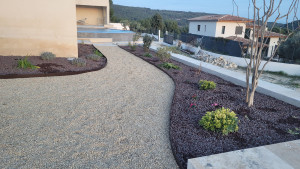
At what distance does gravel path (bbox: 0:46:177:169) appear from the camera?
283cm

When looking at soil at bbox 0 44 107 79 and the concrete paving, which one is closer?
the concrete paving

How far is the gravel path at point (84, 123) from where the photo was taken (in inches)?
111

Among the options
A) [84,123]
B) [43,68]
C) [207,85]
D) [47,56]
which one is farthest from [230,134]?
[47,56]

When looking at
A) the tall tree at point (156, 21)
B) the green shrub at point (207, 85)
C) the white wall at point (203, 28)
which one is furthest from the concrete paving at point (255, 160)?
the white wall at point (203, 28)

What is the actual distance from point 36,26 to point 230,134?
7.85 m

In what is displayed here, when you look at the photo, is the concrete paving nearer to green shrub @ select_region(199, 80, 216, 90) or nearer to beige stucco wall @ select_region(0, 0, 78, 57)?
green shrub @ select_region(199, 80, 216, 90)

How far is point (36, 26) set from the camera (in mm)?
8086

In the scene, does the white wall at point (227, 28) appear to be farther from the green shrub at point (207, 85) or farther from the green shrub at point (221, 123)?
the green shrub at point (221, 123)

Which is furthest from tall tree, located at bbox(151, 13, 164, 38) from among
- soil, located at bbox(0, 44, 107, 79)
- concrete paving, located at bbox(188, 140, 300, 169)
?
concrete paving, located at bbox(188, 140, 300, 169)

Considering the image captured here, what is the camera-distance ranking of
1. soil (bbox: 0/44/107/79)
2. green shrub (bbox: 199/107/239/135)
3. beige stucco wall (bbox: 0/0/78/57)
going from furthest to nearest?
beige stucco wall (bbox: 0/0/78/57) < soil (bbox: 0/44/107/79) < green shrub (bbox: 199/107/239/135)

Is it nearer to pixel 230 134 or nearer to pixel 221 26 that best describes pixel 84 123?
pixel 230 134

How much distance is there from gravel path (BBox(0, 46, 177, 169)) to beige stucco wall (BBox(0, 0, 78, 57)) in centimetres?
265

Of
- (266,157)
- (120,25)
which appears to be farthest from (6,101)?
(120,25)

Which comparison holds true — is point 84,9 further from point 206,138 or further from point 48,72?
point 206,138
